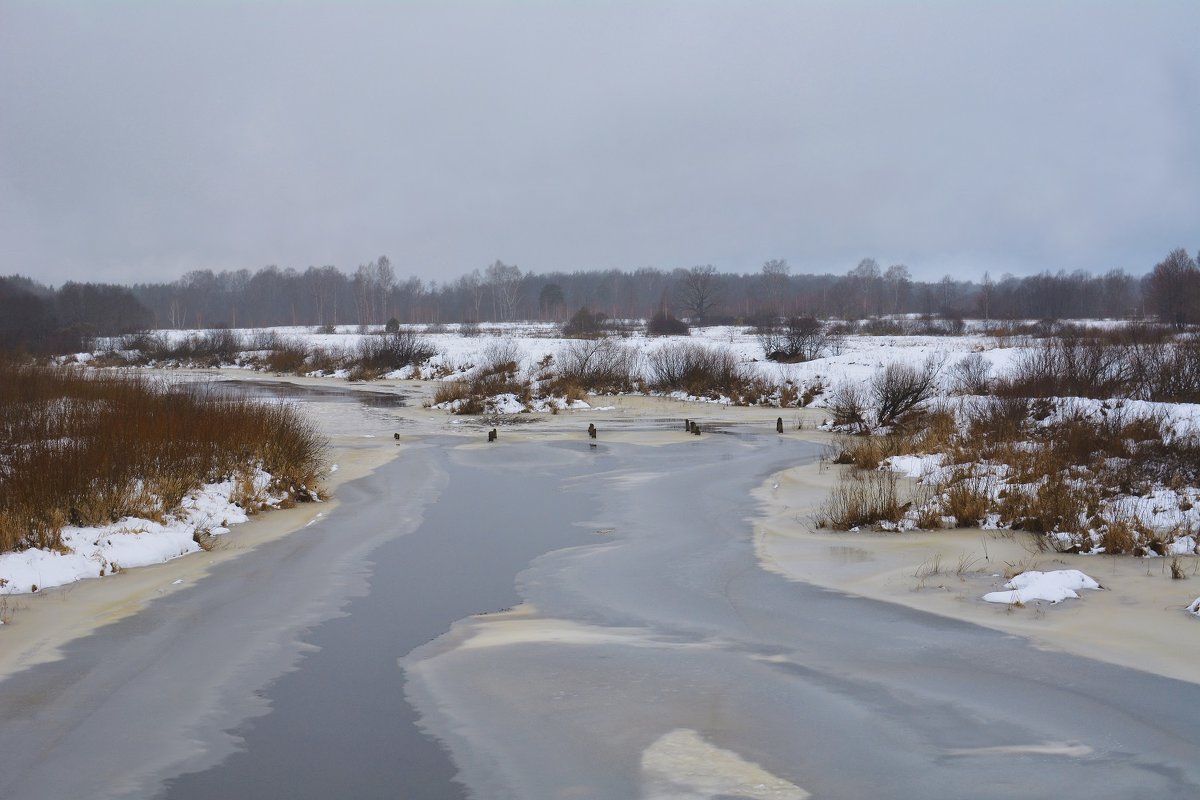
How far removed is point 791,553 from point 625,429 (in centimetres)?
Result: 1475

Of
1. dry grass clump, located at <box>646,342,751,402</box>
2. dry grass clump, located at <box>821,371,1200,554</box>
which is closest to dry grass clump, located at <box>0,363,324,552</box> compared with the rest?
dry grass clump, located at <box>821,371,1200,554</box>

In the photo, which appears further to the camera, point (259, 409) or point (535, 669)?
point (259, 409)

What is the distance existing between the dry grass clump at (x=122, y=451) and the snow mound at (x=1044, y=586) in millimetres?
9013

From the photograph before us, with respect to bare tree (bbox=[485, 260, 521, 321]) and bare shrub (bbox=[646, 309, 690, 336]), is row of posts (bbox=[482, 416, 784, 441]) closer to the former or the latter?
bare shrub (bbox=[646, 309, 690, 336])

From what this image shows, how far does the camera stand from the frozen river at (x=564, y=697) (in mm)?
4805

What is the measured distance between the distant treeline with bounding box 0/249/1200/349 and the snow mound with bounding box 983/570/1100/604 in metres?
53.1

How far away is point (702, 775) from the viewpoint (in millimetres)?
4816

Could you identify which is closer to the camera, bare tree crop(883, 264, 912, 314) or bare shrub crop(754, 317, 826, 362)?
bare shrub crop(754, 317, 826, 362)

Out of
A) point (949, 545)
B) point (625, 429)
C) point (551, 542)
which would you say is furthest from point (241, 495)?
point (625, 429)

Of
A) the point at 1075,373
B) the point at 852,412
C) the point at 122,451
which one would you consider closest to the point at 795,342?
the point at 852,412

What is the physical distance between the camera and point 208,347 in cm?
6097

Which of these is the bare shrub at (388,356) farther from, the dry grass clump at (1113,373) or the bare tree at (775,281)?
the bare tree at (775,281)

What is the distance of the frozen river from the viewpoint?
15.8 ft

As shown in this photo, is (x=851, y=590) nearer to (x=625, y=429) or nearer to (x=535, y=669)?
(x=535, y=669)
